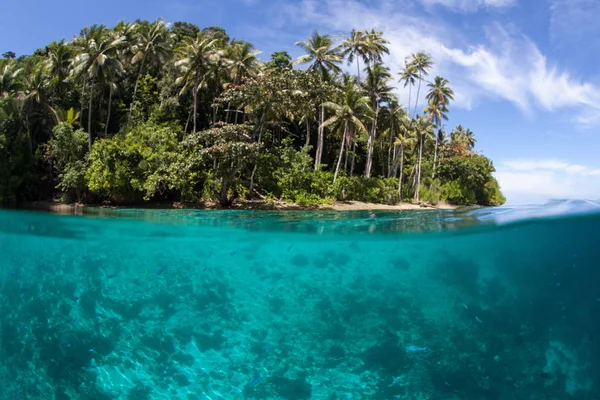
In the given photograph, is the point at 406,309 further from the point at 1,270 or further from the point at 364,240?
the point at 1,270

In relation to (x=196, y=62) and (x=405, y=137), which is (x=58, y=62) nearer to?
(x=196, y=62)

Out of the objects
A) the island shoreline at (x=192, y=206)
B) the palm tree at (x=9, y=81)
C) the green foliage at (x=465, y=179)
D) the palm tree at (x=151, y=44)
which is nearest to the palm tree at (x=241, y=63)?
the palm tree at (x=151, y=44)

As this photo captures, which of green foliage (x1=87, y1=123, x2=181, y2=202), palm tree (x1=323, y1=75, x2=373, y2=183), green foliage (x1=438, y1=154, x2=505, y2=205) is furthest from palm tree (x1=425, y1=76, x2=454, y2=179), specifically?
green foliage (x1=87, y1=123, x2=181, y2=202)

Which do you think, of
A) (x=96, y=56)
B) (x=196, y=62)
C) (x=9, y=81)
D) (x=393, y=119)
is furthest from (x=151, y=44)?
(x=393, y=119)

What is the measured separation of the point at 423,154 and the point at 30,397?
4550 centimetres

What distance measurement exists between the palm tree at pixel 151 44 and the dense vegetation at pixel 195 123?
4.0 inches

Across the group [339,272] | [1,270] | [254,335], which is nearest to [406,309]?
[339,272]

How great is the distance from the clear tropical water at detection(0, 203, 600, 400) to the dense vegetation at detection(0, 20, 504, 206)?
8.00 metres

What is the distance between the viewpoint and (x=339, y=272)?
68.7 ft

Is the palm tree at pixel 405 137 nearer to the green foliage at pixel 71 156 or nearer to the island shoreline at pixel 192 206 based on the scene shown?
the island shoreline at pixel 192 206

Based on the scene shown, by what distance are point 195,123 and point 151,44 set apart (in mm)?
8459

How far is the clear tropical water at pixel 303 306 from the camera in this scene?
1171 cm

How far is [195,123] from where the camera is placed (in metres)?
32.5

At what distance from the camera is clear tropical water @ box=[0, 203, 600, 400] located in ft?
38.4
